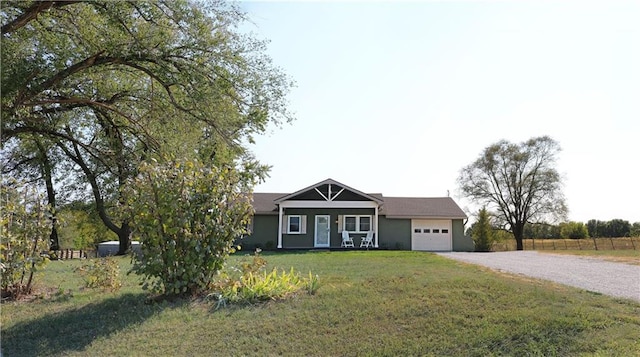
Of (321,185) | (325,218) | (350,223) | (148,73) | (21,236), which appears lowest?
(21,236)

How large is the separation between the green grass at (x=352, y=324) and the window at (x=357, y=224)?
1920cm

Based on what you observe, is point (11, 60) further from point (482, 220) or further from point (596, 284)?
point (482, 220)

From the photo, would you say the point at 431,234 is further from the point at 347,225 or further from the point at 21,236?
the point at 21,236

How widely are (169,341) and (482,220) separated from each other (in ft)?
91.6

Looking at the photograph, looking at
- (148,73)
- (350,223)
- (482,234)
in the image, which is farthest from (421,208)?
(148,73)

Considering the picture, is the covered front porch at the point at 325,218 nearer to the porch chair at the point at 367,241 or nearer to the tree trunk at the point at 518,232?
the porch chair at the point at 367,241

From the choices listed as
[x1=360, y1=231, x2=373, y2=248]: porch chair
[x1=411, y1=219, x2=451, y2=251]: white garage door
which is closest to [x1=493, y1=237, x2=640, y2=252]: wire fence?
[x1=411, y1=219, x2=451, y2=251]: white garage door

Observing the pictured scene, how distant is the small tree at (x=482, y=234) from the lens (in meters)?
30.7

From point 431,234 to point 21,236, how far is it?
2286 cm

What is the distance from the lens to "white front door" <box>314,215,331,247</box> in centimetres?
2756

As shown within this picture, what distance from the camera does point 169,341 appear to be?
249 inches

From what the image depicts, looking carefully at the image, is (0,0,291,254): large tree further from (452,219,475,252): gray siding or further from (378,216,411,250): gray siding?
(452,219,475,252): gray siding

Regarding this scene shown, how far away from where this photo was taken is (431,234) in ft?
92.1

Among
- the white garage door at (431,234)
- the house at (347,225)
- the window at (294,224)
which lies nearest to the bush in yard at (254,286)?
the house at (347,225)
